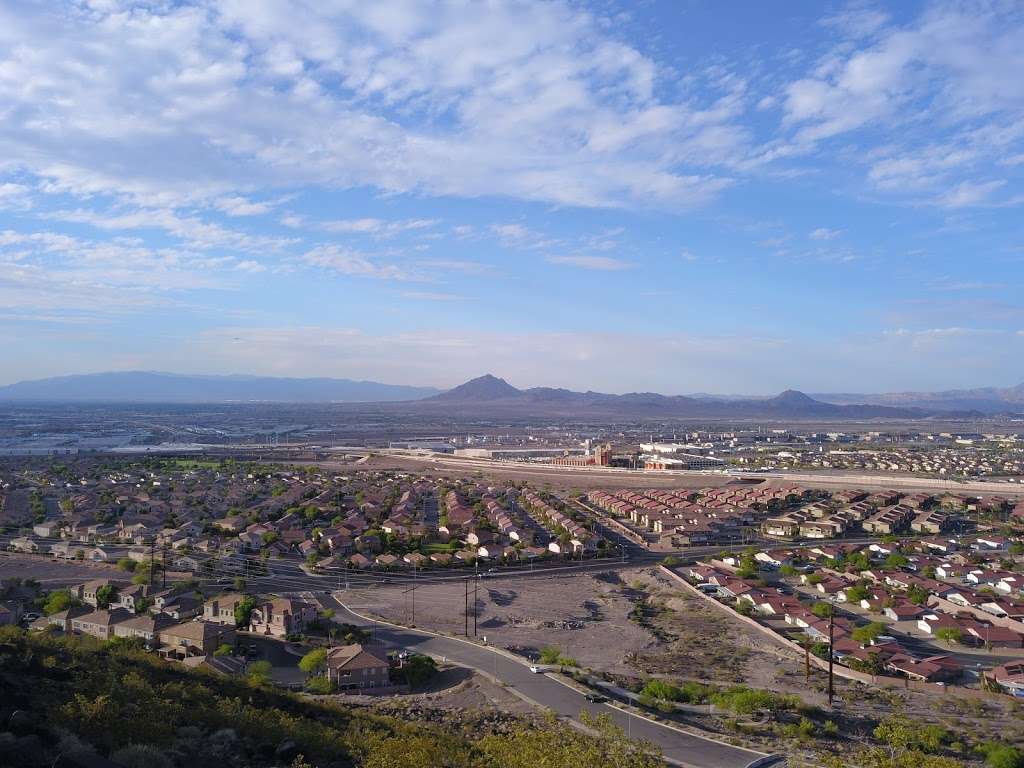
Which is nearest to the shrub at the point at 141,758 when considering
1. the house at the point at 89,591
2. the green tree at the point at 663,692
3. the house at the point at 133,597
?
the green tree at the point at 663,692

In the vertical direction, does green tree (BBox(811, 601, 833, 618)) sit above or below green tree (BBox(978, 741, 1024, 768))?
below

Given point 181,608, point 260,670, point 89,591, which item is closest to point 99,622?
point 181,608

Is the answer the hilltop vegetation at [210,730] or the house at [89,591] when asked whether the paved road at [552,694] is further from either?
the house at [89,591]

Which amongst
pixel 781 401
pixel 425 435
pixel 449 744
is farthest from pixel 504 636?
pixel 781 401

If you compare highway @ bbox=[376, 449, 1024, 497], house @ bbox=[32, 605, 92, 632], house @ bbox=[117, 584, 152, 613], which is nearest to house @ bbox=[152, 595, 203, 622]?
house @ bbox=[117, 584, 152, 613]

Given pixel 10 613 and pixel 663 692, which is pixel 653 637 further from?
pixel 10 613

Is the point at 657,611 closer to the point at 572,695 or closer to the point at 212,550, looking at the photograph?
the point at 572,695

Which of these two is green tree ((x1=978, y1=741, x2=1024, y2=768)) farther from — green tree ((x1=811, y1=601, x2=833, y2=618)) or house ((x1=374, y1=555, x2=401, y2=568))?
house ((x1=374, y1=555, x2=401, y2=568))
